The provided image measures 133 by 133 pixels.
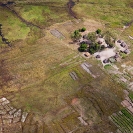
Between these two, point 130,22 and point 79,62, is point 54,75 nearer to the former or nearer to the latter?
point 79,62

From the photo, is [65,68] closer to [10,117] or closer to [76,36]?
[76,36]

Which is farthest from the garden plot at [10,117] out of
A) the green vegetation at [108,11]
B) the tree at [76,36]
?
the green vegetation at [108,11]

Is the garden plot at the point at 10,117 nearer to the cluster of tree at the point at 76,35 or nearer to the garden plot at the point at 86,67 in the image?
the garden plot at the point at 86,67

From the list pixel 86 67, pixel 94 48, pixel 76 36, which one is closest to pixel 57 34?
pixel 76 36

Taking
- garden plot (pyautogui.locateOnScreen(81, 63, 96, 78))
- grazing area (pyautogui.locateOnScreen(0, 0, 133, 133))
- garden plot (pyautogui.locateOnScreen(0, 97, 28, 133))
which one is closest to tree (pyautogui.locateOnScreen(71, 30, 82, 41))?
grazing area (pyautogui.locateOnScreen(0, 0, 133, 133))

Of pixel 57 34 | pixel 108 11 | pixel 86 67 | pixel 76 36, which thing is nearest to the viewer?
pixel 86 67

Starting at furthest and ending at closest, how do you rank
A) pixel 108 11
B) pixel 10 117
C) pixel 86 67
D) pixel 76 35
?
pixel 108 11 → pixel 76 35 → pixel 86 67 → pixel 10 117

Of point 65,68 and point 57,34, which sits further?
point 57,34

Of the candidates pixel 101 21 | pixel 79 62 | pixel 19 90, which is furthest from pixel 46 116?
pixel 101 21
